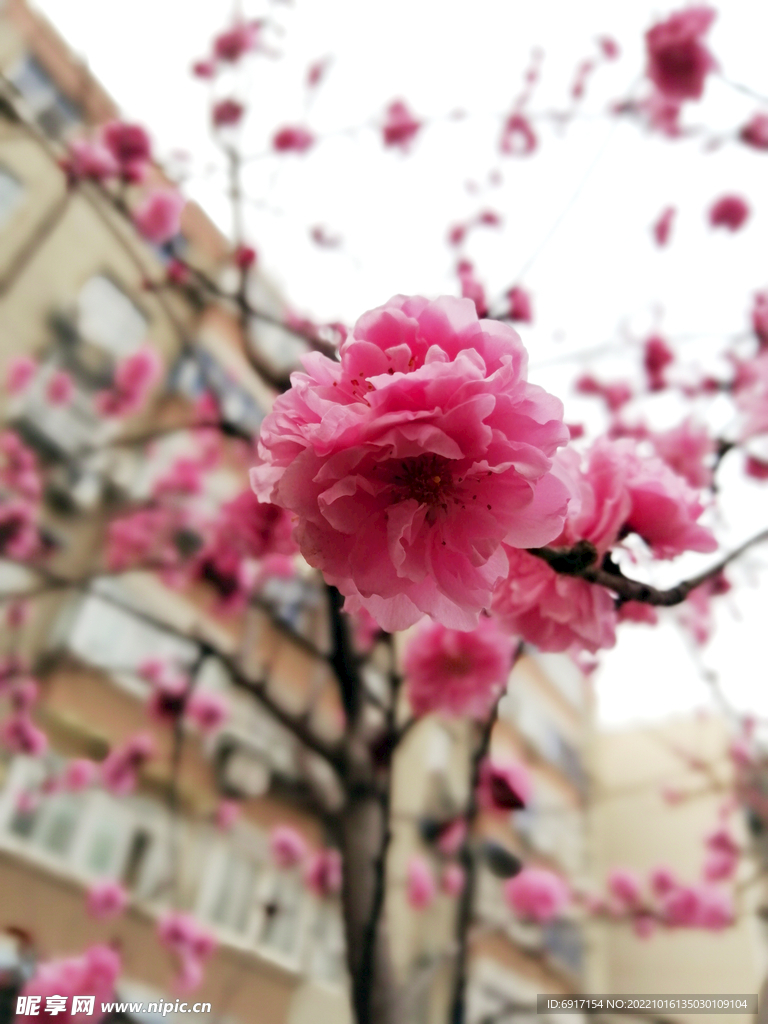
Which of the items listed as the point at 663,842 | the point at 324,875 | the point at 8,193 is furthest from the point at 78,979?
the point at 663,842

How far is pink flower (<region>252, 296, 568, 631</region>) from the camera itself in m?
0.43

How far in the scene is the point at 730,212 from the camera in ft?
8.45

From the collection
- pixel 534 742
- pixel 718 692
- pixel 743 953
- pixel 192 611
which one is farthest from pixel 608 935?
pixel 718 692

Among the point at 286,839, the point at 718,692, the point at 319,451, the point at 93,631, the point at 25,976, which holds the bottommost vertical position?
the point at 25,976

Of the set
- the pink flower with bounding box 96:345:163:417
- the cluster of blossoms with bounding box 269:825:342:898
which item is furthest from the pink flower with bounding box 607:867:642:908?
the pink flower with bounding box 96:345:163:417

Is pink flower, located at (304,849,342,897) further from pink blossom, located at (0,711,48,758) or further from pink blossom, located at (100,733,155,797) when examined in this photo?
pink blossom, located at (0,711,48,758)

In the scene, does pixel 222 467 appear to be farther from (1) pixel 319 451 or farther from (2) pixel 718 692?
(1) pixel 319 451

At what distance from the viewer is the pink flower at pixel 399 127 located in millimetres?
2502

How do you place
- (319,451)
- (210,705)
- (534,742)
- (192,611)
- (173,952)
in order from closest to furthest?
(319,451) → (173,952) → (210,705) → (192,611) → (534,742)

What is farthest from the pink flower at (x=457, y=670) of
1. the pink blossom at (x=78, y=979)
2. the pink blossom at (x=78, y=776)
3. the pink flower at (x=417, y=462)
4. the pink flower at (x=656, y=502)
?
the pink blossom at (x=78, y=776)

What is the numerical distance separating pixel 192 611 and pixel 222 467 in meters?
0.84

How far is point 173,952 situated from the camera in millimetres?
2275

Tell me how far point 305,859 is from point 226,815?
43cm

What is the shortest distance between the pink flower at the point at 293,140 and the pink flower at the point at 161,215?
480 millimetres
